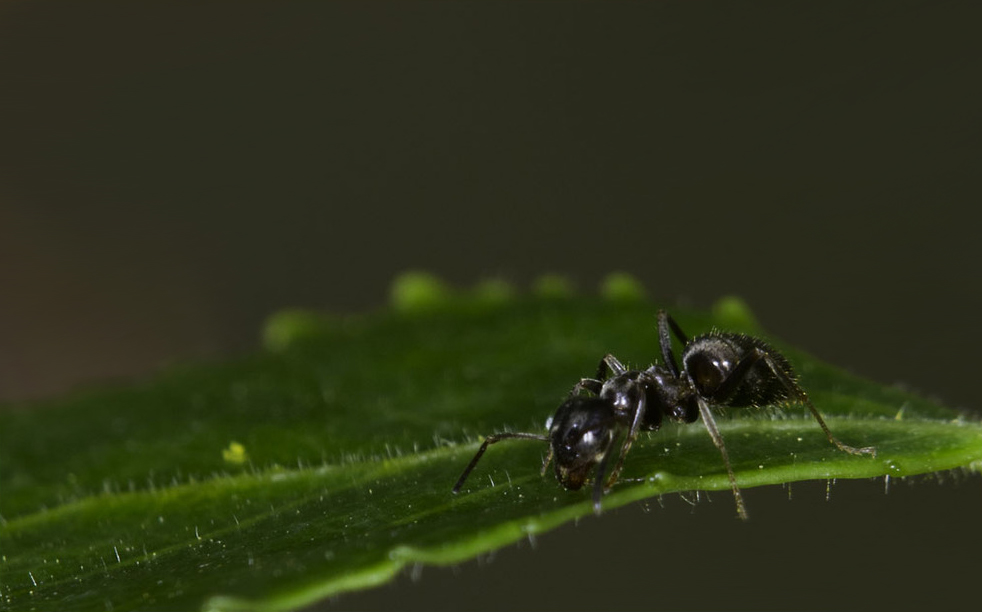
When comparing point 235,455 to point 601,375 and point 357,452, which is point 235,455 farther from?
point 601,375

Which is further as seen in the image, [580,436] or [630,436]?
[630,436]

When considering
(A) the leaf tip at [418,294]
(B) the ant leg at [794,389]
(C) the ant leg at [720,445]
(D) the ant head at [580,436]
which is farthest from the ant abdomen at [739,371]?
(A) the leaf tip at [418,294]

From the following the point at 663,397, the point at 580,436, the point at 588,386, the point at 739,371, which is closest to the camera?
the point at 580,436

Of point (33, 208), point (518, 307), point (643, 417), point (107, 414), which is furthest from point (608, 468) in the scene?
point (33, 208)

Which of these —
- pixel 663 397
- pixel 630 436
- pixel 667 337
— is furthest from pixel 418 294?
pixel 630 436

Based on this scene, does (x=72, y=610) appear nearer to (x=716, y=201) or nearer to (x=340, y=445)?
(x=340, y=445)

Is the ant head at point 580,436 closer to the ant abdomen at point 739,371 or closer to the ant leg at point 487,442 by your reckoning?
the ant leg at point 487,442

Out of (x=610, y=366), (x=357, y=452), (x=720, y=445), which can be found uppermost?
(x=610, y=366)

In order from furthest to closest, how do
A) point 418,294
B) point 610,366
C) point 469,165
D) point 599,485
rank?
point 469,165, point 418,294, point 610,366, point 599,485
